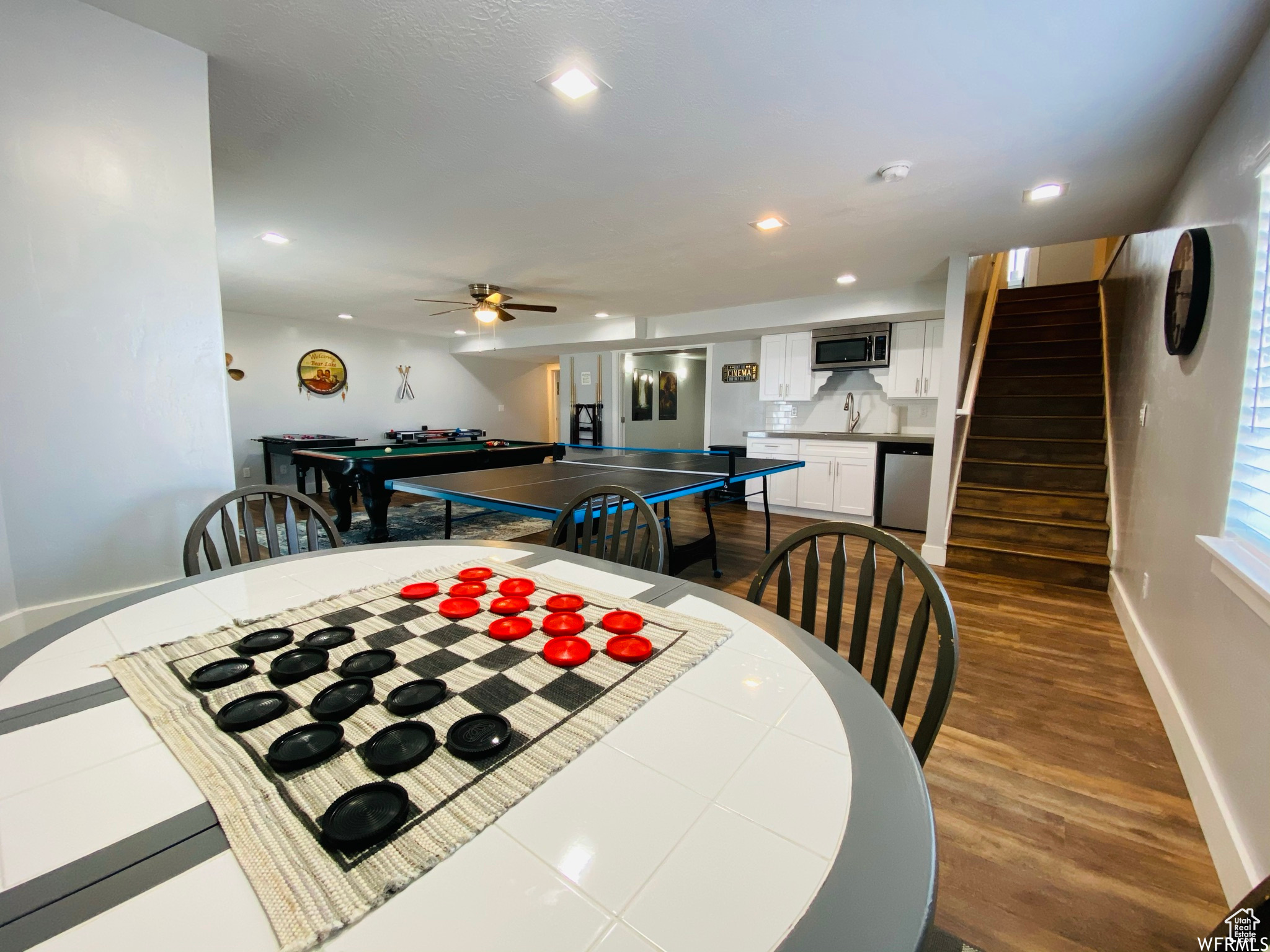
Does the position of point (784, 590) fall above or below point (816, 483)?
above

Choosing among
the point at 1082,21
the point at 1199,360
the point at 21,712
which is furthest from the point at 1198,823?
the point at 21,712

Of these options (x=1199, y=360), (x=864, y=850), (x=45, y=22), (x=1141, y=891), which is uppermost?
(x=45, y=22)

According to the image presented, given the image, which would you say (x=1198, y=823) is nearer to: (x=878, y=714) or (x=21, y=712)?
(x=878, y=714)

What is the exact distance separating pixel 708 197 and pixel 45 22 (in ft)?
7.58

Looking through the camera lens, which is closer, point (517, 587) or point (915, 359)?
point (517, 587)

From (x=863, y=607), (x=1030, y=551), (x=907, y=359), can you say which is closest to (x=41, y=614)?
(x=863, y=607)

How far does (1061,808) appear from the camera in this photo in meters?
Result: 1.51

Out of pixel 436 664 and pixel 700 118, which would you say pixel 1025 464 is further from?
pixel 436 664

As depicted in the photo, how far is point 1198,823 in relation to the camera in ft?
4.80

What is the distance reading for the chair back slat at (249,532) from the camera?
4.93ft

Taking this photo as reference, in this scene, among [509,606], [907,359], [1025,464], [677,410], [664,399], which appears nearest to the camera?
[509,606]

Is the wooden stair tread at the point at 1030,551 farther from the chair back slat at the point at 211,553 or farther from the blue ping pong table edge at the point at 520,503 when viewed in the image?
the chair back slat at the point at 211,553

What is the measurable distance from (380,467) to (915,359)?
4776 millimetres

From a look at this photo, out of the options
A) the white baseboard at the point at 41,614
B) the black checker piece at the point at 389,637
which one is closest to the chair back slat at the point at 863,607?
the black checker piece at the point at 389,637
